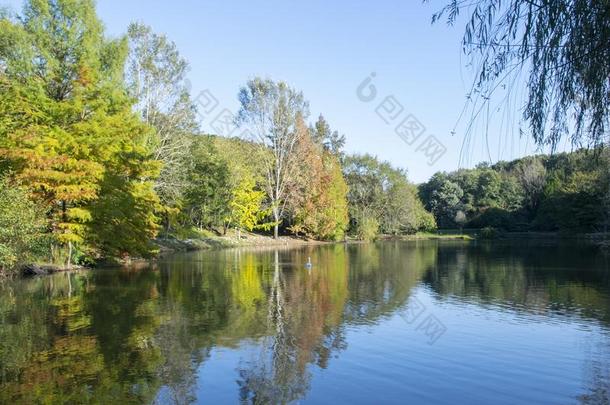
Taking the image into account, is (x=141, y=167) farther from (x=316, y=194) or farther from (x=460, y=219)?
(x=460, y=219)

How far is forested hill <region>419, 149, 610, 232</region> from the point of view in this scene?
6975 cm

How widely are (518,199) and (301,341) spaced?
3022 inches

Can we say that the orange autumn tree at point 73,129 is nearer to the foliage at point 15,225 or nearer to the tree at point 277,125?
the foliage at point 15,225

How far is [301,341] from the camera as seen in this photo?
12.3m

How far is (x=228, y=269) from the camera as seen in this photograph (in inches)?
1112

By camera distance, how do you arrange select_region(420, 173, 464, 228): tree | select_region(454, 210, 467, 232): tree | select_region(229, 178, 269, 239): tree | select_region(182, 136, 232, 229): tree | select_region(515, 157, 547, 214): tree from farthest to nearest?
1. select_region(420, 173, 464, 228): tree
2. select_region(454, 210, 467, 232): tree
3. select_region(515, 157, 547, 214): tree
4. select_region(229, 178, 269, 239): tree
5. select_region(182, 136, 232, 229): tree

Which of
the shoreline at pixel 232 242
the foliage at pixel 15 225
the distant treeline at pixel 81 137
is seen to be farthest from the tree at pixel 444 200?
the foliage at pixel 15 225

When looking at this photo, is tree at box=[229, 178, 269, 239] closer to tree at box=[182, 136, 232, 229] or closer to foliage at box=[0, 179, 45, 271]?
tree at box=[182, 136, 232, 229]

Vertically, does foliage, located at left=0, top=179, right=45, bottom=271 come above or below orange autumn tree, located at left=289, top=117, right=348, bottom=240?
below

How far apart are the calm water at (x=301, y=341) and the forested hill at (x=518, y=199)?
46.1m

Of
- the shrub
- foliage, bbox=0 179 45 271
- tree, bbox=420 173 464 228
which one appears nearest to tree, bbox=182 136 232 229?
foliage, bbox=0 179 45 271

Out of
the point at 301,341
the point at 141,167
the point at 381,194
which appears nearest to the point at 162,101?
the point at 141,167

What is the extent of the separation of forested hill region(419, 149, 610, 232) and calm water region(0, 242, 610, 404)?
46074 millimetres

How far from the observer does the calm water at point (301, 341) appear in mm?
8945
